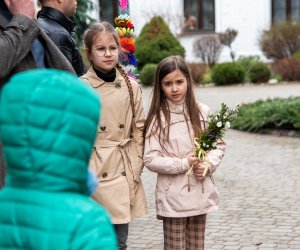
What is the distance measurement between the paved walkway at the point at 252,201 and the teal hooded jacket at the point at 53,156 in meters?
3.99

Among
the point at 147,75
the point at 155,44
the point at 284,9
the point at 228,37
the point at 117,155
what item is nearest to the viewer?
the point at 117,155

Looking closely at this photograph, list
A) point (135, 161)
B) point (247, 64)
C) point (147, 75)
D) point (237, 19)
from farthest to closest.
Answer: point (237, 19) < point (247, 64) < point (147, 75) < point (135, 161)

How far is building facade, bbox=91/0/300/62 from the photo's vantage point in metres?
33.7

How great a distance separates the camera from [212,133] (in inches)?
169

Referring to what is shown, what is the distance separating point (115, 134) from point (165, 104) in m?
0.44

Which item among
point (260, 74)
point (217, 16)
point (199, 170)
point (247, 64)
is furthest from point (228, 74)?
point (199, 170)

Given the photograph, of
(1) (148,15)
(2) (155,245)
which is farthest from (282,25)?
(2) (155,245)

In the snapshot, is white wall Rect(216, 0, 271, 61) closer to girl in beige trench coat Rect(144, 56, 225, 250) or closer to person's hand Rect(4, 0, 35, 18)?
girl in beige trench coat Rect(144, 56, 225, 250)

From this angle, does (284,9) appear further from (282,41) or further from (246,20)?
(282,41)

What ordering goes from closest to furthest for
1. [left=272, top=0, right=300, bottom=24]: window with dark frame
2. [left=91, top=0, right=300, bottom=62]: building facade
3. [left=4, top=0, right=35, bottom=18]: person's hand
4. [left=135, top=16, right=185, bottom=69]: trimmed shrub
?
[left=4, top=0, right=35, bottom=18]: person's hand
[left=135, top=16, right=185, bottom=69]: trimmed shrub
[left=91, top=0, right=300, bottom=62]: building facade
[left=272, top=0, right=300, bottom=24]: window with dark frame

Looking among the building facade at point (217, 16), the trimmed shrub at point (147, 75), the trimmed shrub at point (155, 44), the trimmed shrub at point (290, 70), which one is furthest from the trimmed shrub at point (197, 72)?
the building facade at point (217, 16)

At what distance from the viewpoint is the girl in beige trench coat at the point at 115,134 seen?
4.22 meters

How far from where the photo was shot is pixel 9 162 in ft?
6.64

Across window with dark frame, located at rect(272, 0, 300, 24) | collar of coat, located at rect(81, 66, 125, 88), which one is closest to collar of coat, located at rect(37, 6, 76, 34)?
collar of coat, located at rect(81, 66, 125, 88)
